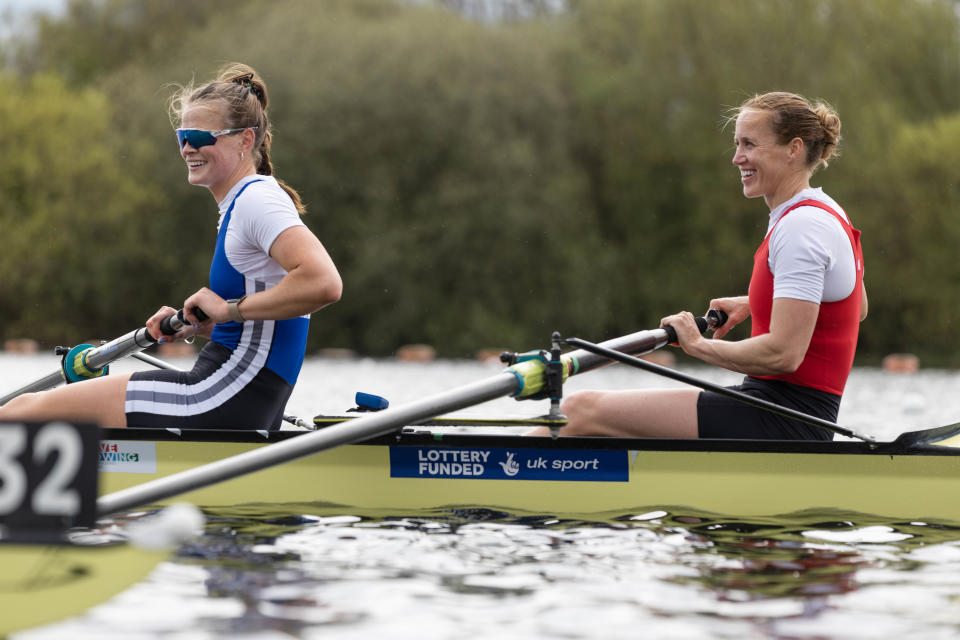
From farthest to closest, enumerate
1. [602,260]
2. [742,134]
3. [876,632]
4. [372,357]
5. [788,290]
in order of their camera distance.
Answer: [602,260]
[372,357]
[742,134]
[788,290]
[876,632]

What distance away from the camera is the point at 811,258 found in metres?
4.77

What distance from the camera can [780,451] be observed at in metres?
5.04

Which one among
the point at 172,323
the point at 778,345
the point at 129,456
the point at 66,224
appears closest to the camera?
the point at 778,345

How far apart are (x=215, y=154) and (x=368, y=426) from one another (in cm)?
141

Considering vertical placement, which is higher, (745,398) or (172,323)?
(172,323)

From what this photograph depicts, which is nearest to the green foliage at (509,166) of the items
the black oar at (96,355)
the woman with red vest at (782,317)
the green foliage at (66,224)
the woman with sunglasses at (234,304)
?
the green foliage at (66,224)

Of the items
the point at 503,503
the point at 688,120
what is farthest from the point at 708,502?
the point at 688,120

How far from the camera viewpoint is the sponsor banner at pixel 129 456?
5.42 meters

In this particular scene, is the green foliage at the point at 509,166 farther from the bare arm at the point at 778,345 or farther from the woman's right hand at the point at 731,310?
the bare arm at the point at 778,345

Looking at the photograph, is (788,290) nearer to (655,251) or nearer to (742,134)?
(742,134)

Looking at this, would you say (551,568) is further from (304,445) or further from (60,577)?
(60,577)

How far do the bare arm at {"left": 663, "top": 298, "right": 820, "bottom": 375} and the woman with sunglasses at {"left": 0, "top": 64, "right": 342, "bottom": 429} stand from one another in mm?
1614

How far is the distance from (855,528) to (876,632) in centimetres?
137

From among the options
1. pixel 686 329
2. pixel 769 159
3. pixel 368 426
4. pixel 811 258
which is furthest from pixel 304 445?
pixel 769 159
